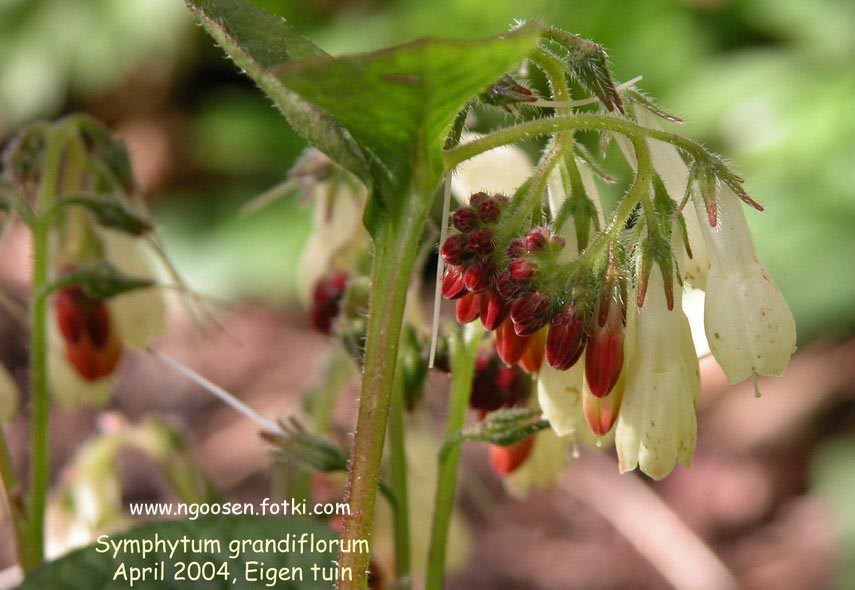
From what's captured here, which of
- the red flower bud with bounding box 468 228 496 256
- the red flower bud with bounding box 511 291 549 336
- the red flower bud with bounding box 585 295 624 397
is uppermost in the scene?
the red flower bud with bounding box 468 228 496 256

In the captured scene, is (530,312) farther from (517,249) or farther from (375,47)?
(375,47)

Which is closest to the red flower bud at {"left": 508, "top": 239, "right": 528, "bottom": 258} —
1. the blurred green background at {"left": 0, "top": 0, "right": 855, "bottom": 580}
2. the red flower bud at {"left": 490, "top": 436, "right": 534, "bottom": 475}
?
the red flower bud at {"left": 490, "top": 436, "right": 534, "bottom": 475}

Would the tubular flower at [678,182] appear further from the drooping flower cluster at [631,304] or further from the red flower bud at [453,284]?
the red flower bud at [453,284]

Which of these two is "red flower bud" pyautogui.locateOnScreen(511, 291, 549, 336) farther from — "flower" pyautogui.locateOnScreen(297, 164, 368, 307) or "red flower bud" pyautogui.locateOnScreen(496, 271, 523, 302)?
"flower" pyautogui.locateOnScreen(297, 164, 368, 307)

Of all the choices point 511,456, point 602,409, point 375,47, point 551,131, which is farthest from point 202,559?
point 375,47

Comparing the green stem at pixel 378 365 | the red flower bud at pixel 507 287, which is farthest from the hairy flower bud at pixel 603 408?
the green stem at pixel 378 365
